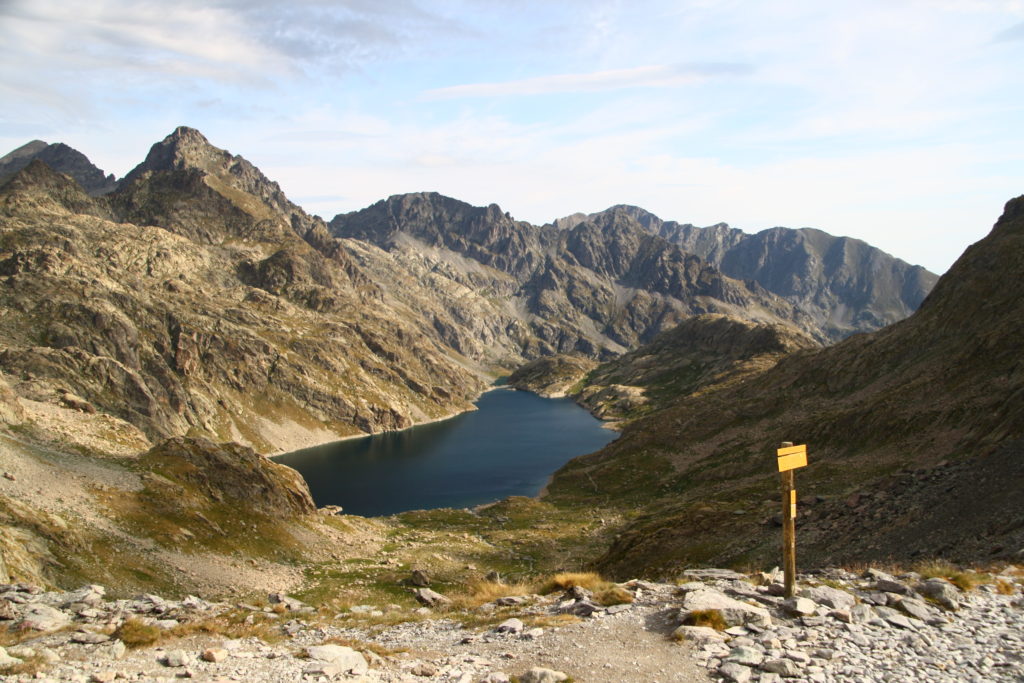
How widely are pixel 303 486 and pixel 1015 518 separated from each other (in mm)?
60179

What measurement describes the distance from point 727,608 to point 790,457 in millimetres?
5191

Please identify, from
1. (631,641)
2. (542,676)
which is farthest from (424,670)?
(631,641)

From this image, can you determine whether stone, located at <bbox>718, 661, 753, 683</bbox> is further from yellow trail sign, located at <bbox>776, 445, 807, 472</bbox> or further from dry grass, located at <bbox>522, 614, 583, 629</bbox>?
yellow trail sign, located at <bbox>776, 445, 807, 472</bbox>

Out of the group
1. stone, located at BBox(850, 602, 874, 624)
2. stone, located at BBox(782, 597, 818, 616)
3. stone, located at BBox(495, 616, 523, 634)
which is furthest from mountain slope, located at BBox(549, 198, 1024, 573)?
stone, located at BBox(495, 616, 523, 634)

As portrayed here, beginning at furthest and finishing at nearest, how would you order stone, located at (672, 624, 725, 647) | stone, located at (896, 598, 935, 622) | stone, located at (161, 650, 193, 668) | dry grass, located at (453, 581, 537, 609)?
dry grass, located at (453, 581, 537, 609) < stone, located at (896, 598, 935, 622) < stone, located at (672, 624, 725, 647) < stone, located at (161, 650, 193, 668)

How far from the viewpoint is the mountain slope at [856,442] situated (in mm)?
35250

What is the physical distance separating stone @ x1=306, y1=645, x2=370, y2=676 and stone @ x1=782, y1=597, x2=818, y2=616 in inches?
514

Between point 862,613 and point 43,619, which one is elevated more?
point 862,613

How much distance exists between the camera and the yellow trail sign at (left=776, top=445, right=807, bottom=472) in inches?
772

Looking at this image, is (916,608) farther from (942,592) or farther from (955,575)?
(955,575)

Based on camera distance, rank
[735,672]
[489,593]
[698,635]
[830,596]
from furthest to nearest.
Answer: [489,593], [830,596], [698,635], [735,672]

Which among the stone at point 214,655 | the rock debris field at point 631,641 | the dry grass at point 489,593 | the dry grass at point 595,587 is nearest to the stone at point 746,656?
the rock debris field at point 631,641

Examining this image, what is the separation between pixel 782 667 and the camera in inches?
611

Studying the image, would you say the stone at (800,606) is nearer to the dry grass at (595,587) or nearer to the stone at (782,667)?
the stone at (782,667)
